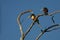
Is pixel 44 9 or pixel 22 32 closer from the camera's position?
pixel 22 32

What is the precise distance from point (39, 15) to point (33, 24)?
0.74 ft

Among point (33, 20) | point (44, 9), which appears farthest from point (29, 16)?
point (44, 9)

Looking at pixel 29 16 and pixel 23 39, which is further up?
pixel 29 16

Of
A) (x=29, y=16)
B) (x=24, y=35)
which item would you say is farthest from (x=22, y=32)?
(x=29, y=16)

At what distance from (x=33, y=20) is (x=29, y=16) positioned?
171 mm

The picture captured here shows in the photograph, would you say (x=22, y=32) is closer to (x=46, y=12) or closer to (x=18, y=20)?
(x=18, y=20)

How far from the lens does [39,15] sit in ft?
10.8

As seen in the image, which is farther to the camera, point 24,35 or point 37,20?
point 37,20

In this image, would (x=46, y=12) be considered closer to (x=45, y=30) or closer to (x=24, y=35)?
(x=45, y=30)

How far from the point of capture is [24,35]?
3168mm

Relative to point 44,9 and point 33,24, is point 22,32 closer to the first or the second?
point 33,24

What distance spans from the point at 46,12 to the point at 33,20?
0.36 metres

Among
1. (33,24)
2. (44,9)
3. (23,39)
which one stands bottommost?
(23,39)

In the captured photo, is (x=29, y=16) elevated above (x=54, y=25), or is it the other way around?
(x=29, y=16)
